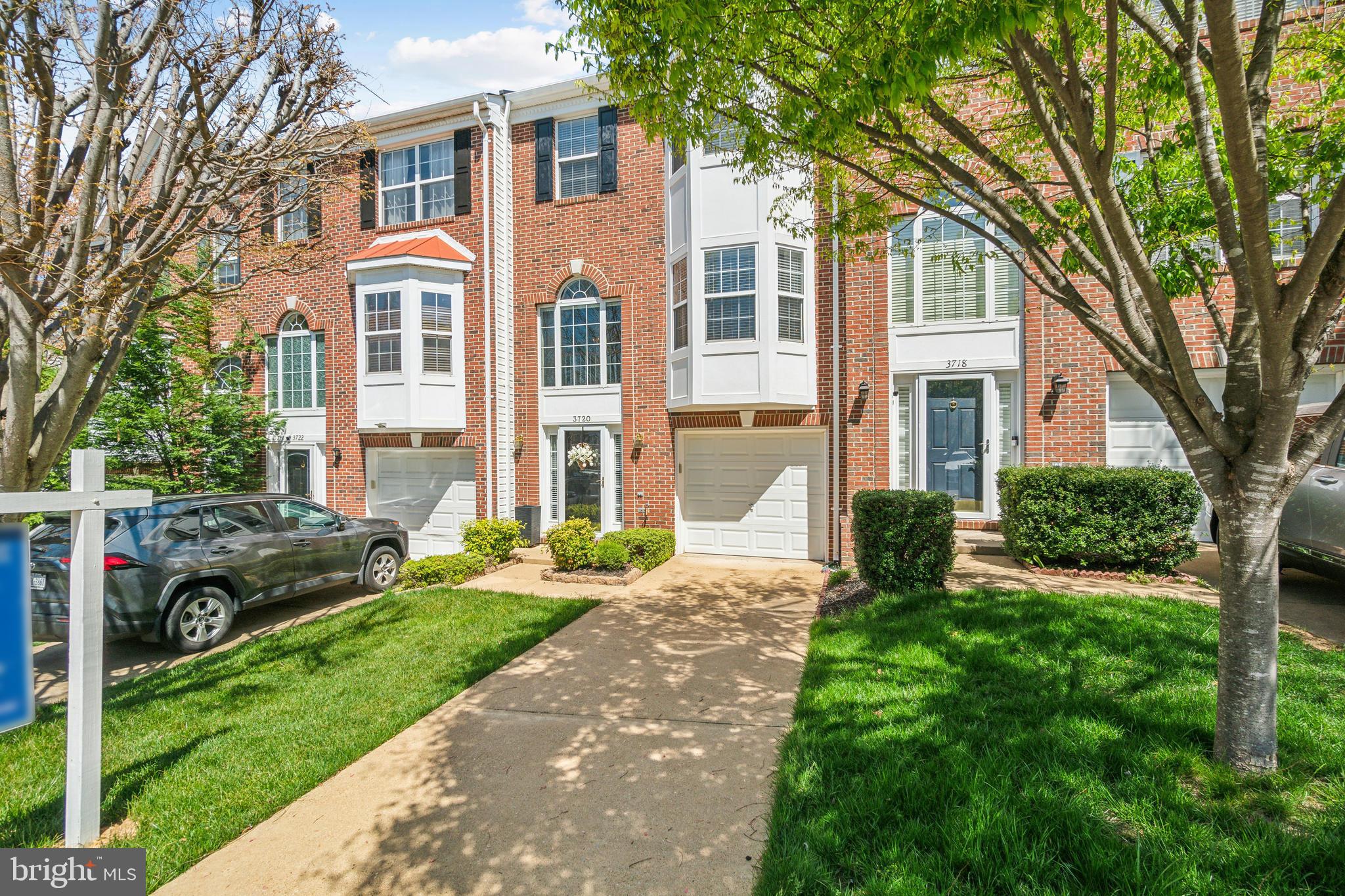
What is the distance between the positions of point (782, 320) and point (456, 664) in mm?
6656

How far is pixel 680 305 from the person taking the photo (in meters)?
10.1

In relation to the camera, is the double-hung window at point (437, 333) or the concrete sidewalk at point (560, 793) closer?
the concrete sidewalk at point (560, 793)

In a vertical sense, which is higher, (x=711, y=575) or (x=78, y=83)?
(x=78, y=83)

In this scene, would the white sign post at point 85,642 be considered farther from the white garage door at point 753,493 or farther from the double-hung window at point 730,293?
the white garage door at point 753,493

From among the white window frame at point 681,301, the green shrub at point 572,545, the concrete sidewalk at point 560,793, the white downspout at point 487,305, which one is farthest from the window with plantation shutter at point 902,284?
the white downspout at point 487,305

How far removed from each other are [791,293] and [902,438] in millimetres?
2835

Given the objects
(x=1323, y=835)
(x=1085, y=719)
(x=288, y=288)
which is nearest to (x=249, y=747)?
(x=1085, y=719)

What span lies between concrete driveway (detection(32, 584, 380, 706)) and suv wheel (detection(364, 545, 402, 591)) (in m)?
0.17

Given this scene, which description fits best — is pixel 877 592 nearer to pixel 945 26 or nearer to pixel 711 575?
pixel 711 575

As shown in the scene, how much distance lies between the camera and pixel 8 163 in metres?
3.77

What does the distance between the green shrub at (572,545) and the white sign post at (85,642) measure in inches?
239

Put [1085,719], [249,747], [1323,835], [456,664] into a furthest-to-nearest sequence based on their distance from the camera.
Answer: [456,664] → [249,747] → [1085,719] → [1323,835]

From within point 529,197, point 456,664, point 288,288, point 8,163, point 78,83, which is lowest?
point 456,664

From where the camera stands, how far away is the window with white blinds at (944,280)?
8914 mm
